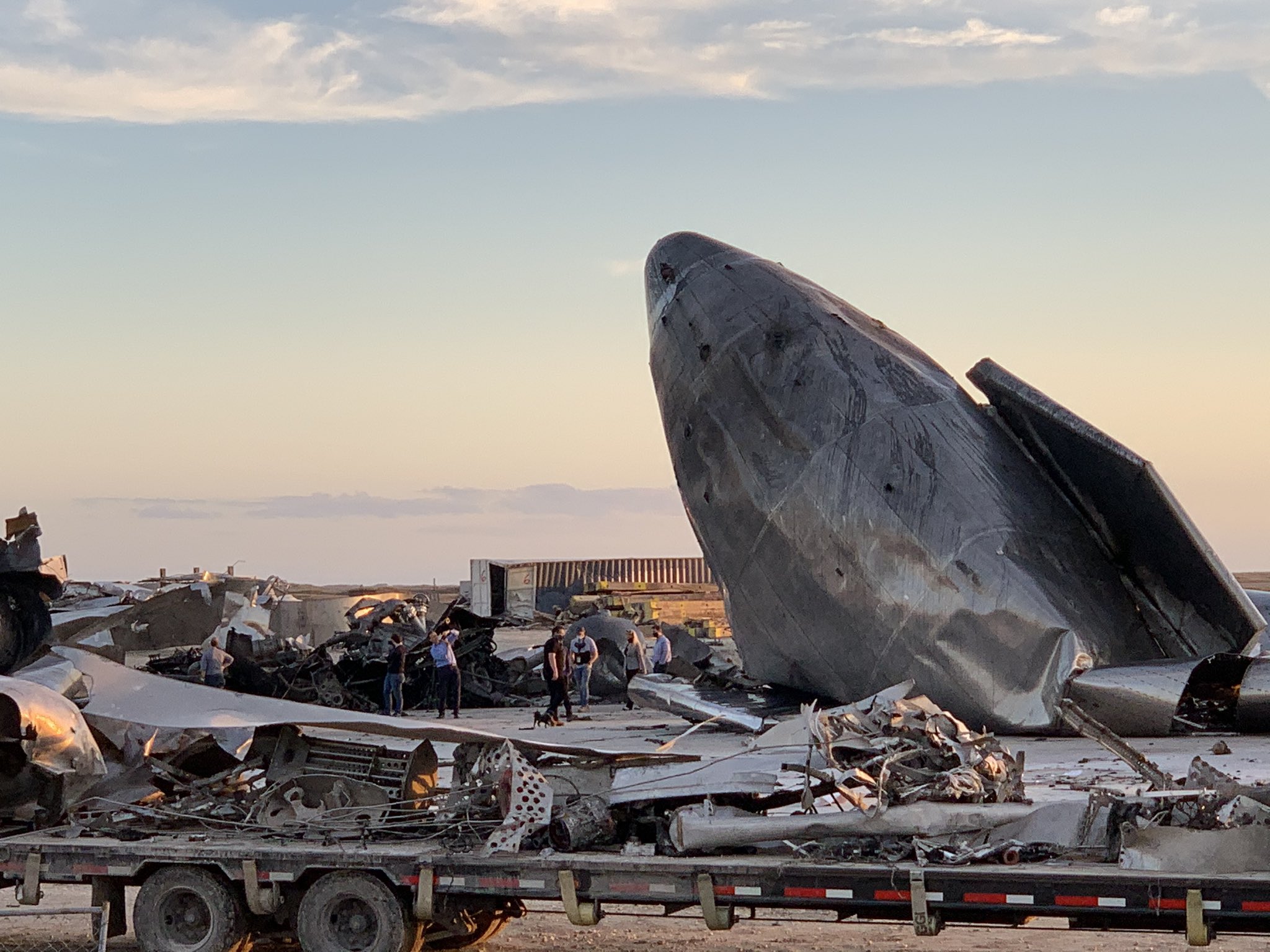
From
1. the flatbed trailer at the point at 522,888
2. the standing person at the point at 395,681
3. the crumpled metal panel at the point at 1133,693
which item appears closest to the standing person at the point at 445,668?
the standing person at the point at 395,681

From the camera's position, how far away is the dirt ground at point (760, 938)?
1033 cm

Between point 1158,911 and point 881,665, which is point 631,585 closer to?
point 881,665

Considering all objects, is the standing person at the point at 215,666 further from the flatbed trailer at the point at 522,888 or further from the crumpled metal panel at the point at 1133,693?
the flatbed trailer at the point at 522,888

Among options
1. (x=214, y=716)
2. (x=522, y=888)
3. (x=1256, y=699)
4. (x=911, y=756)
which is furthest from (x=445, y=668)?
(x=522, y=888)

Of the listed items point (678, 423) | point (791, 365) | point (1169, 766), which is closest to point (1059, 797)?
point (1169, 766)

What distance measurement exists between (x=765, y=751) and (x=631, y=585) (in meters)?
58.9

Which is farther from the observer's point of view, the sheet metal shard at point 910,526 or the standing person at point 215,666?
the standing person at point 215,666

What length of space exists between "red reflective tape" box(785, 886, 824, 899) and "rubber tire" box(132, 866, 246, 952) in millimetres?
3605

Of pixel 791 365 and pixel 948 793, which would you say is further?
pixel 791 365

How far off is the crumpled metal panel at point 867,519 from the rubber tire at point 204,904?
11.0 meters

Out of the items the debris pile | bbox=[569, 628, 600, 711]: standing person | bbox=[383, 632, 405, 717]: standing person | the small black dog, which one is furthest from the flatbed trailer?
bbox=[569, 628, 600, 711]: standing person

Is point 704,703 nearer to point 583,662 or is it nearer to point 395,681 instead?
point 395,681

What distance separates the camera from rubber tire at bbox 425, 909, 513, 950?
34.0 feet

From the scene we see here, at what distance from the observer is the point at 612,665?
32969mm
